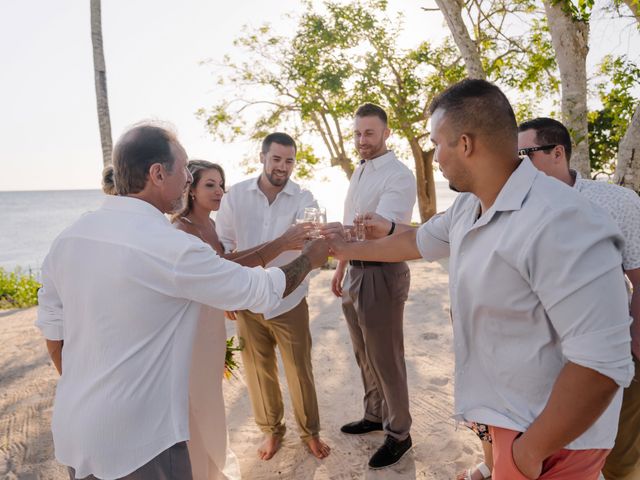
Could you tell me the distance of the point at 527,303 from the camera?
1748mm

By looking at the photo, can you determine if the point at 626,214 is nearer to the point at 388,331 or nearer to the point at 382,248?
the point at 382,248

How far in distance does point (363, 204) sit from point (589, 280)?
2994 millimetres

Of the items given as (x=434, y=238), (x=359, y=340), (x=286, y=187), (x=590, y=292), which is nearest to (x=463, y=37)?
(x=286, y=187)

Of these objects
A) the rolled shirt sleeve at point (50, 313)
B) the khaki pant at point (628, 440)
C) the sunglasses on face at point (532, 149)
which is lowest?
the khaki pant at point (628, 440)

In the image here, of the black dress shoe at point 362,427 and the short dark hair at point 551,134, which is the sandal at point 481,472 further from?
the short dark hair at point 551,134

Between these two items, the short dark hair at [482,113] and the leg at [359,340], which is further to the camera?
the leg at [359,340]

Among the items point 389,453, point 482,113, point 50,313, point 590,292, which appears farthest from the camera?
point 389,453

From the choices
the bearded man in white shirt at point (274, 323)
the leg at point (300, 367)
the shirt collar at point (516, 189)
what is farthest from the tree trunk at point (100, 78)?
the shirt collar at point (516, 189)

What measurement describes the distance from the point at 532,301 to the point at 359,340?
2825 millimetres

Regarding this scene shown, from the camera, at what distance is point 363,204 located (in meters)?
4.44

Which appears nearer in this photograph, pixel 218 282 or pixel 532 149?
pixel 218 282

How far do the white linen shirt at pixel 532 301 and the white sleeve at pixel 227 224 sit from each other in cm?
258

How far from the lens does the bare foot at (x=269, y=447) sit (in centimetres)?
419

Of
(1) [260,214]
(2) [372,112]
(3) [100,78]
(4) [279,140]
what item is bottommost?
(1) [260,214]
